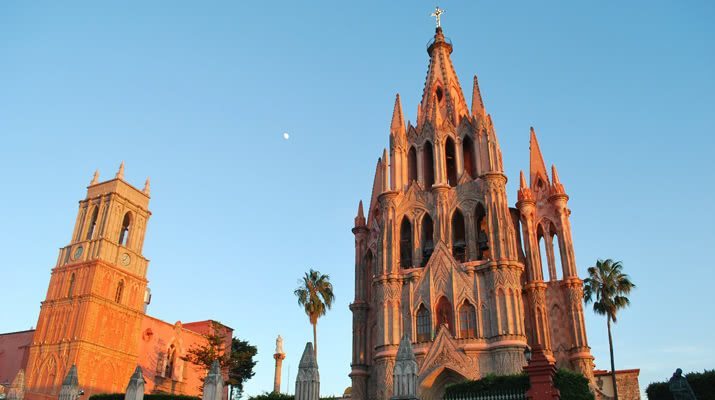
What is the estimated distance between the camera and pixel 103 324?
151 ft

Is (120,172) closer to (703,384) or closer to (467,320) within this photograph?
(467,320)

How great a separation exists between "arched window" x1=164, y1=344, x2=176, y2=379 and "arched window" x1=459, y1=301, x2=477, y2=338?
90.2 feet

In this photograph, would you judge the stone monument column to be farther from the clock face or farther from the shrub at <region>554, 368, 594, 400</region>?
the shrub at <region>554, 368, 594, 400</region>

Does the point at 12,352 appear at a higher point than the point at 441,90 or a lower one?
lower

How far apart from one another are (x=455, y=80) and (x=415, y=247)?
16.9 m

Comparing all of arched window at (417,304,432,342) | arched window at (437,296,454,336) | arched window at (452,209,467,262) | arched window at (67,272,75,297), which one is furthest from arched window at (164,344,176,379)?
arched window at (452,209,467,262)

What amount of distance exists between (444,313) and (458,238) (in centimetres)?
769

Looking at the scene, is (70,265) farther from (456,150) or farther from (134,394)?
(456,150)

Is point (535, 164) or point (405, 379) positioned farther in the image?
point (535, 164)

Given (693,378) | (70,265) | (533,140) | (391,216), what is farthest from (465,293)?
(70,265)

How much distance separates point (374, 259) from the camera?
146 feet

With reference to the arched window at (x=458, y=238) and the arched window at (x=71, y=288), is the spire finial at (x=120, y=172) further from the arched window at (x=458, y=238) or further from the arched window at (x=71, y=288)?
the arched window at (x=458, y=238)

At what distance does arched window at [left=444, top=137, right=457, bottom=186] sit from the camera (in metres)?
45.3

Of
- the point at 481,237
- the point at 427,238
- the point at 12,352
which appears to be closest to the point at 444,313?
the point at 481,237
